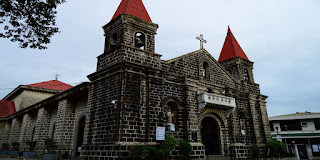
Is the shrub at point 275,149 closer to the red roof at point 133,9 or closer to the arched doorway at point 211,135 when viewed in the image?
the arched doorway at point 211,135

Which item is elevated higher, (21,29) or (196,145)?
(21,29)

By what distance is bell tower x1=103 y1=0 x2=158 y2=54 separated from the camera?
12.6 m

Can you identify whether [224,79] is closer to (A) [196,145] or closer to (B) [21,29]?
(A) [196,145]

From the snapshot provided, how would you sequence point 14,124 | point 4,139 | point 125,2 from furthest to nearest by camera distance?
point 4,139, point 14,124, point 125,2

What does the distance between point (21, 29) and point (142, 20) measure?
6971 millimetres

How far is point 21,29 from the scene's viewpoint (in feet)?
26.0

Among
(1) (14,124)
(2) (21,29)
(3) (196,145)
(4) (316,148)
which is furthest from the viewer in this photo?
(4) (316,148)

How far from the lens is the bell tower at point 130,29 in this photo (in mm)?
12570

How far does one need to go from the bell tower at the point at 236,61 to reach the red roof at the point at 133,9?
30.3 feet

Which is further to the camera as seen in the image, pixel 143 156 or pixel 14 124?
pixel 14 124

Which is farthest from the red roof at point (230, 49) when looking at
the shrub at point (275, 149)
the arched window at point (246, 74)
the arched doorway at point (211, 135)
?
the shrub at point (275, 149)

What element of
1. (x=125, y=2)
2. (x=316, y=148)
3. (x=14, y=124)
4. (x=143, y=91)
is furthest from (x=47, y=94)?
(x=316, y=148)

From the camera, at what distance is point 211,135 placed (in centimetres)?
1479

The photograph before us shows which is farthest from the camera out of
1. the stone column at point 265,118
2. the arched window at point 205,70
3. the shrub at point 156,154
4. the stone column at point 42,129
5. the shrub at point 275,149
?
the stone column at point 265,118
